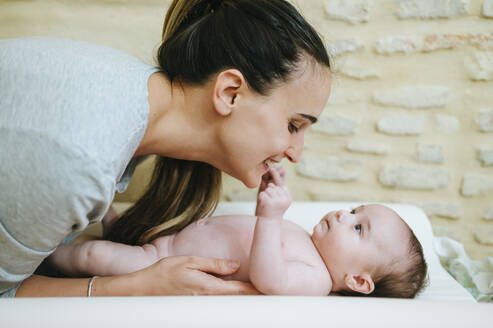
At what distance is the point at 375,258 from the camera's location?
3.57 feet

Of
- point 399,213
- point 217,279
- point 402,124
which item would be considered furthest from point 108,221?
point 402,124

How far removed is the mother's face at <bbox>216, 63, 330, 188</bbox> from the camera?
964mm

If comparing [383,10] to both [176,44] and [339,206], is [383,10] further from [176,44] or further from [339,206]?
[176,44]

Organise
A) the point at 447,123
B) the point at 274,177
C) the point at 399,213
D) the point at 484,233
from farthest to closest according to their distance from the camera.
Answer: the point at 484,233 → the point at 447,123 → the point at 399,213 → the point at 274,177

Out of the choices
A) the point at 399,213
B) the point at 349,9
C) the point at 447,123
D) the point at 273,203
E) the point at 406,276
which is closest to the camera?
the point at 273,203

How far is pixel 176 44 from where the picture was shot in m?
1.01

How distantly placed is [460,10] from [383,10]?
315 millimetres

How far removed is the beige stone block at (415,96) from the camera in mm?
1700

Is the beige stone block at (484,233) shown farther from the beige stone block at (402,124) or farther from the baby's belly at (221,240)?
the baby's belly at (221,240)

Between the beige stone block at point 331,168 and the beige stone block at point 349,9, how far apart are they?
0.62 m

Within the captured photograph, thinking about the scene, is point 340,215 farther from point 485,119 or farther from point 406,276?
point 485,119

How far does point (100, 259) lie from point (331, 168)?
1.13 meters

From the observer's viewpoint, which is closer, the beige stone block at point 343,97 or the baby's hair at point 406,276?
the baby's hair at point 406,276

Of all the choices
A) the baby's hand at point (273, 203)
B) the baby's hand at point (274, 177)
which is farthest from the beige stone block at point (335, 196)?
the baby's hand at point (273, 203)
